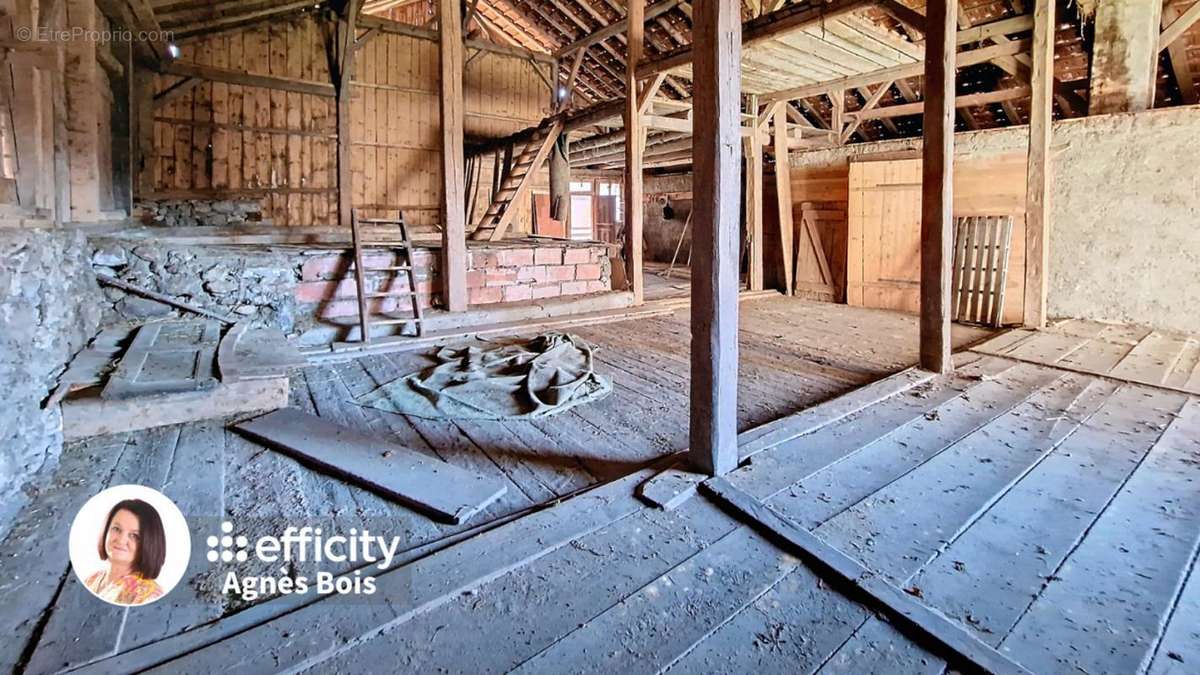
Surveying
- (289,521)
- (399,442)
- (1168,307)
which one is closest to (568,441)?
(399,442)

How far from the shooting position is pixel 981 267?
17.8ft

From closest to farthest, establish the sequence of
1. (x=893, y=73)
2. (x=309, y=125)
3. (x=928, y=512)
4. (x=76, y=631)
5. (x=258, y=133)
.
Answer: (x=76, y=631), (x=928, y=512), (x=893, y=73), (x=258, y=133), (x=309, y=125)

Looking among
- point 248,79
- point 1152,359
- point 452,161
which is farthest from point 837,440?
point 248,79

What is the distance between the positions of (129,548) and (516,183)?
605 cm

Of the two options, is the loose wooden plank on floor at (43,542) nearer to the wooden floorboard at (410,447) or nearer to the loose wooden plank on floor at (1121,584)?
the wooden floorboard at (410,447)

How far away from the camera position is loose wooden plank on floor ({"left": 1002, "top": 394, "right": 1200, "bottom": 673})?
4.14 feet

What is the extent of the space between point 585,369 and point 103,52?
219 inches

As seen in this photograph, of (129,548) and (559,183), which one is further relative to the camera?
(559,183)

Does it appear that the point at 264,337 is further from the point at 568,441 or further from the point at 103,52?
the point at 103,52

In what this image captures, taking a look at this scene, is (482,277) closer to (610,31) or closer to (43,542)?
(43,542)

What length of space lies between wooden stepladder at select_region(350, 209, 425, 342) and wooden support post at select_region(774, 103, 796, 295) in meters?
4.73

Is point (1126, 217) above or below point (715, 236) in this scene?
above

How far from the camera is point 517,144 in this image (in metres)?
8.11

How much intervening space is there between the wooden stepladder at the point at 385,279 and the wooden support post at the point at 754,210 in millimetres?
4351
